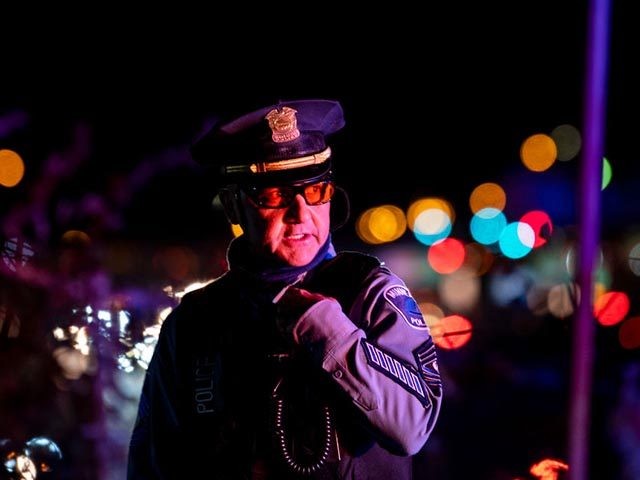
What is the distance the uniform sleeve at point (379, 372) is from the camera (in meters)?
1.91

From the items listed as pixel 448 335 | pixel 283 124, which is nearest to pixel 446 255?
pixel 448 335

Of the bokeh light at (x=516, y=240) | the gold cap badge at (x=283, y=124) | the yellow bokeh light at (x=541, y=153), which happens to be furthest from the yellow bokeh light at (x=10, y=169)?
the yellow bokeh light at (x=541, y=153)

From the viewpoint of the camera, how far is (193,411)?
2.45 m

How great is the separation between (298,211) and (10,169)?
4.74 metres

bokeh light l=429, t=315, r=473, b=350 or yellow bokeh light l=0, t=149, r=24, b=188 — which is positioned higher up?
yellow bokeh light l=0, t=149, r=24, b=188

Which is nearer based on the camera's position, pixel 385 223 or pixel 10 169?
pixel 10 169

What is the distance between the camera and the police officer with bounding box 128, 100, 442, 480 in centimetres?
196

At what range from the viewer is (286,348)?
224cm

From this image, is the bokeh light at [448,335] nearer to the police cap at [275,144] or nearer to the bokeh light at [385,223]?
the police cap at [275,144]

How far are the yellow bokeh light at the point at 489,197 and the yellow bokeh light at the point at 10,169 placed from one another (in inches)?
1966

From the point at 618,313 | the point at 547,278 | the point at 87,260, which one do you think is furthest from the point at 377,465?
the point at 547,278

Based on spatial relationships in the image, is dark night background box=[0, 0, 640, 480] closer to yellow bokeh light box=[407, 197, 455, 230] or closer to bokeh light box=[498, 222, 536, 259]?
bokeh light box=[498, 222, 536, 259]

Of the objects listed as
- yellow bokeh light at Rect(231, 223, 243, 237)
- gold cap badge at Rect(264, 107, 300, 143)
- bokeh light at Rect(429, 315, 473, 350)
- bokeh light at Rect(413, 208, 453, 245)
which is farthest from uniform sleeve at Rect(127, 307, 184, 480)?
bokeh light at Rect(413, 208, 453, 245)

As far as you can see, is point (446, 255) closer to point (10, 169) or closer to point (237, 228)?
point (10, 169)
